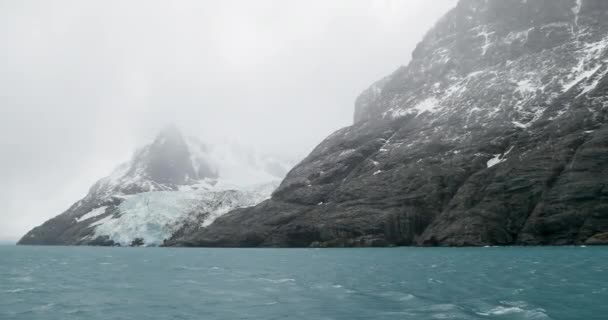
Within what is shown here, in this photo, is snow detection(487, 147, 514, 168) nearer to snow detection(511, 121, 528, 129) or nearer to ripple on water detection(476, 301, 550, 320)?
snow detection(511, 121, 528, 129)

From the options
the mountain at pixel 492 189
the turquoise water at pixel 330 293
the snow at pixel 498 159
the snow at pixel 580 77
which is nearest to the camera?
the turquoise water at pixel 330 293

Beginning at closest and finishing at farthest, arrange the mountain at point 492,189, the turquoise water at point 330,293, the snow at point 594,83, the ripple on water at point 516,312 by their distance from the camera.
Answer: the ripple on water at point 516,312
the turquoise water at point 330,293
the mountain at point 492,189
the snow at point 594,83

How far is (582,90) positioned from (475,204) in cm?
6407

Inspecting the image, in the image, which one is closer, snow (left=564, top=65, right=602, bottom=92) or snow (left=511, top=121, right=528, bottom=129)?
snow (left=511, top=121, right=528, bottom=129)

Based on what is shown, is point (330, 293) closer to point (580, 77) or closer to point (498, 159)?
point (498, 159)

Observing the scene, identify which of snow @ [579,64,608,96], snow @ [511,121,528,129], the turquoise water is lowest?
the turquoise water

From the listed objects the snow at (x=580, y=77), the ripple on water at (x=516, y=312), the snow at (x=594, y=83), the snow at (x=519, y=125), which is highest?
the snow at (x=580, y=77)

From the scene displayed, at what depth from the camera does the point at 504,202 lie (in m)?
149

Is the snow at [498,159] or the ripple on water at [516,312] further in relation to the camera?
the snow at [498,159]

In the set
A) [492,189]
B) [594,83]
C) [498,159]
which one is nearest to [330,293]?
Result: [492,189]

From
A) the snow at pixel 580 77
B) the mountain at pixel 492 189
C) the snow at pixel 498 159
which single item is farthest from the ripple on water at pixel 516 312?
the snow at pixel 580 77

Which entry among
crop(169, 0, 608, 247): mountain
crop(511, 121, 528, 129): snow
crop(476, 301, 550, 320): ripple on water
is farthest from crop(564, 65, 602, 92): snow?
crop(476, 301, 550, 320): ripple on water

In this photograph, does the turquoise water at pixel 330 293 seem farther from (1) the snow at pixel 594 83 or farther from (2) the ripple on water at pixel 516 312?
(1) the snow at pixel 594 83

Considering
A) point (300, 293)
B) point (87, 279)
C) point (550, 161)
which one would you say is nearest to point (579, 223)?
point (550, 161)
